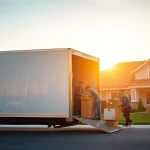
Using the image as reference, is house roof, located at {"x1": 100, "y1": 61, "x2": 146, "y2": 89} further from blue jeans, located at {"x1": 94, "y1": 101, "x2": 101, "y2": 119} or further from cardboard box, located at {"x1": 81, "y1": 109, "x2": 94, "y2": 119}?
cardboard box, located at {"x1": 81, "y1": 109, "x2": 94, "y2": 119}

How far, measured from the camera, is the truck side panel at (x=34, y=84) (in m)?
15.5

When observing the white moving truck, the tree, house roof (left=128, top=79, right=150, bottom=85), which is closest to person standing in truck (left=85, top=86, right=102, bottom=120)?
the white moving truck

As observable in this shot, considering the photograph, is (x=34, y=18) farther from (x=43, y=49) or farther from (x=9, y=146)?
(x=9, y=146)

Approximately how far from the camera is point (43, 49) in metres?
16.0

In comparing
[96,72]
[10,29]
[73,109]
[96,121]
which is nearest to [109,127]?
[96,121]

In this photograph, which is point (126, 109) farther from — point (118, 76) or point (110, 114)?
point (118, 76)

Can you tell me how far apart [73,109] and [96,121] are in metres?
1.12

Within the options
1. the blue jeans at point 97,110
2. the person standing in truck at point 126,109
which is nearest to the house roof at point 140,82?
the person standing in truck at point 126,109

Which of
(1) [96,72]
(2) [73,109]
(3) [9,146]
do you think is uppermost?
(1) [96,72]

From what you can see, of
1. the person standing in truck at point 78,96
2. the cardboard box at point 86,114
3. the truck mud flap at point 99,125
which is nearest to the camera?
the truck mud flap at point 99,125

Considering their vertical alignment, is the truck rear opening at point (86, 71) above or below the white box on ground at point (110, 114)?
above

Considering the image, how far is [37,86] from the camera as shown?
631 inches

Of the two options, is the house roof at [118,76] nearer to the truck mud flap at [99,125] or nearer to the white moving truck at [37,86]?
the truck mud flap at [99,125]

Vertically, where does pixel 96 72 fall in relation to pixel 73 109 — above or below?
above
